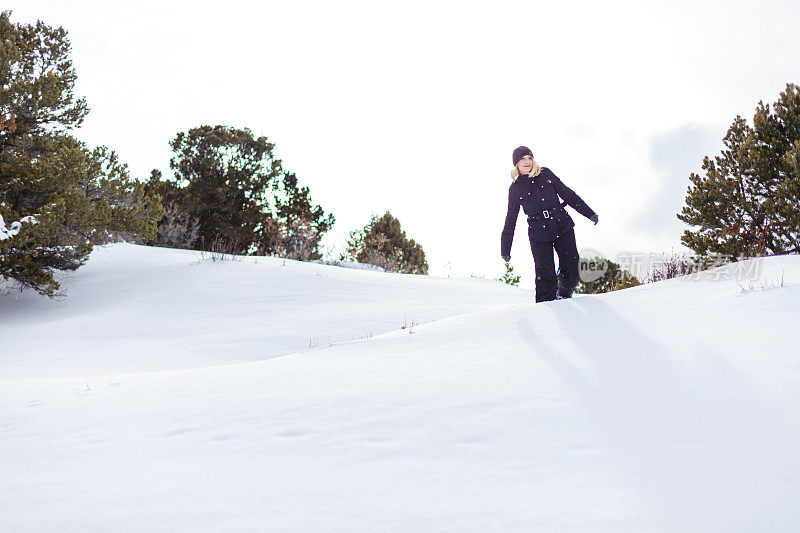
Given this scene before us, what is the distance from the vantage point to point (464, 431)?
2.58 m

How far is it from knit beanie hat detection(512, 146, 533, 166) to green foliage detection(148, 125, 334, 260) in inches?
925

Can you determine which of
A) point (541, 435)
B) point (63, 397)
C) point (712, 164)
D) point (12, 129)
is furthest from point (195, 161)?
point (541, 435)

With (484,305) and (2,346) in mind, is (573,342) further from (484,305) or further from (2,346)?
(2,346)

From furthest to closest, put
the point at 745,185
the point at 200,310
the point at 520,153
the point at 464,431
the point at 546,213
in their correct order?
the point at 745,185, the point at 200,310, the point at 520,153, the point at 546,213, the point at 464,431

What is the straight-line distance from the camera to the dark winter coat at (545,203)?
20.3 feet

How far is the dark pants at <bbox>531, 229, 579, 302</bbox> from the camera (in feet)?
20.5

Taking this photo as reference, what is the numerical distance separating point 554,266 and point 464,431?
4.07 meters

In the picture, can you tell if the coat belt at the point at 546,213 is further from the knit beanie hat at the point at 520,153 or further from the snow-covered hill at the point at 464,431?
the snow-covered hill at the point at 464,431

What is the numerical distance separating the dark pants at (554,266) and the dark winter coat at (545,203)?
0.10 metres

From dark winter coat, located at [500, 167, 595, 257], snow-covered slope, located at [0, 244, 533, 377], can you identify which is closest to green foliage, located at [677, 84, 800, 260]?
snow-covered slope, located at [0, 244, 533, 377]

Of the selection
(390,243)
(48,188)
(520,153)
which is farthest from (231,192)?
(520,153)

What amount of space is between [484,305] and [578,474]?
7469 millimetres

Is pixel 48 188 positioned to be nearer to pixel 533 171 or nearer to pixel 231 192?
pixel 533 171

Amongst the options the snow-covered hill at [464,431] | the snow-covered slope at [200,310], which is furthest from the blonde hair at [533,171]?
Answer: the snow-covered slope at [200,310]
